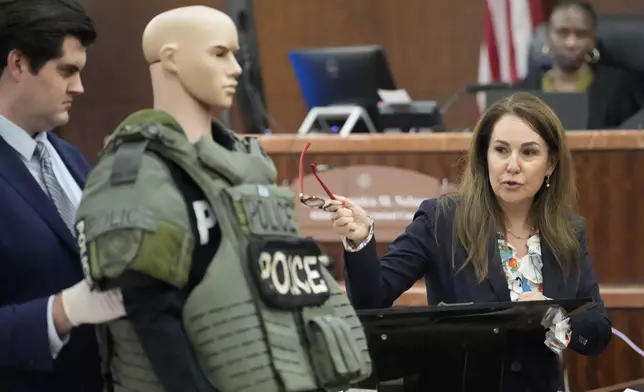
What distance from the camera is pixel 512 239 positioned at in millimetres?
2432

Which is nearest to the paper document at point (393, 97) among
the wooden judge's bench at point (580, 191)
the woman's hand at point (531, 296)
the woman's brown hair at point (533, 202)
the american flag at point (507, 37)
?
the wooden judge's bench at point (580, 191)

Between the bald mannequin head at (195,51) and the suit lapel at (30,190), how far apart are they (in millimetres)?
280

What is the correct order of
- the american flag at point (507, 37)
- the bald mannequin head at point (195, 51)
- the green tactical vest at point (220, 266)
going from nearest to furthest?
the green tactical vest at point (220, 266)
the bald mannequin head at point (195, 51)
the american flag at point (507, 37)

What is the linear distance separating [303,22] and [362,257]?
4200 millimetres

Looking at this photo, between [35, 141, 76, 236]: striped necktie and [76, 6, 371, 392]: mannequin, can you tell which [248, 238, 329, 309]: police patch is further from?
[35, 141, 76, 236]: striped necktie

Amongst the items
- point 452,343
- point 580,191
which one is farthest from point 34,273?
point 580,191

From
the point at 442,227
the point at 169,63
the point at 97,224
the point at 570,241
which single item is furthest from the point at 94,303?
the point at 570,241

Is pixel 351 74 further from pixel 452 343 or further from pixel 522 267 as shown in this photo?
pixel 452 343

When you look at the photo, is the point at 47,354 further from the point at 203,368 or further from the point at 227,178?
the point at 227,178

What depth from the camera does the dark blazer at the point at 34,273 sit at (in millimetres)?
1524

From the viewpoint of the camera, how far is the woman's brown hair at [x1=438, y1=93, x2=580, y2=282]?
93.3 inches

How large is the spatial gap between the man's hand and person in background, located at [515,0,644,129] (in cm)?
328

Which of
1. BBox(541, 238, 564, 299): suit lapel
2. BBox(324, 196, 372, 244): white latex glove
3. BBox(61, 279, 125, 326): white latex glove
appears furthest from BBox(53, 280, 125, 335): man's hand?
BBox(541, 238, 564, 299): suit lapel

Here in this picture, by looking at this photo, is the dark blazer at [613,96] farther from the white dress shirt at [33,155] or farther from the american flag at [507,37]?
the white dress shirt at [33,155]
